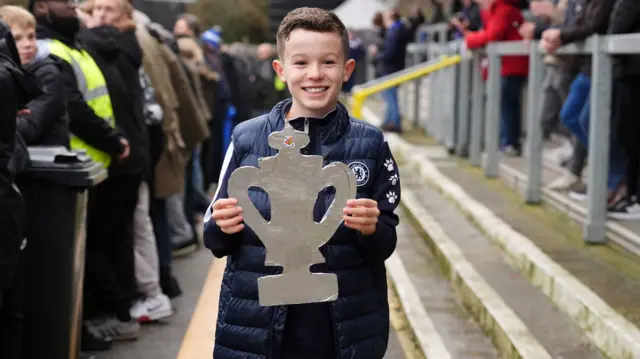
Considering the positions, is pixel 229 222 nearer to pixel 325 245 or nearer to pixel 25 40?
pixel 325 245

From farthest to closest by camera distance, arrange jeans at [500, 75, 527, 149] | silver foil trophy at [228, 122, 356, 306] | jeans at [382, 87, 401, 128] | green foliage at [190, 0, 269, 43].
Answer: green foliage at [190, 0, 269, 43]
jeans at [382, 87, 401, 128]
jeans at [500, 75, 527, 149]
silver foil trophy at [228, 122, 356, 306]

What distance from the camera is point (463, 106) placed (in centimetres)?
1222

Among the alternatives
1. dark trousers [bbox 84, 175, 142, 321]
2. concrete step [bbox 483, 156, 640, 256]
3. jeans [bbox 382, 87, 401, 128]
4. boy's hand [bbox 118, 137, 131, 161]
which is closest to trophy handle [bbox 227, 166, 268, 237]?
boy's hand [bbox 118, 137, 131, 161]

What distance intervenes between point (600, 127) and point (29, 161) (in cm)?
364

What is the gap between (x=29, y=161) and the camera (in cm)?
485

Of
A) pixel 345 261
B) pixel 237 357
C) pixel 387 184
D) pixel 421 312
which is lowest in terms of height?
pixel 421 312

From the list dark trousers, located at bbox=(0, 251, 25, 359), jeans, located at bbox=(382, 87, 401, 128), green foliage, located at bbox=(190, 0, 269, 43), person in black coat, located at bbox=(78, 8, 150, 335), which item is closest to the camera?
dark trousers, located at bbox=(0, 251, 25, 359)

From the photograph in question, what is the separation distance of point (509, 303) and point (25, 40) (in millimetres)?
2962

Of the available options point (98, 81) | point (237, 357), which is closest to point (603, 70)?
point (98, 81)

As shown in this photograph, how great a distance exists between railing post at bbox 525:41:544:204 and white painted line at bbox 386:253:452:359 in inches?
61.7

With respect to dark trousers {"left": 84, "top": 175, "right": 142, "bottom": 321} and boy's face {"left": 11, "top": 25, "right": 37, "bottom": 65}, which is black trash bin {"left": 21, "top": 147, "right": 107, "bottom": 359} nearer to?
boy's face {"left": 11, "top": 25, "right": 37, "bottom": 65}

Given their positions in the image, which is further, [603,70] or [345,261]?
[603,70]

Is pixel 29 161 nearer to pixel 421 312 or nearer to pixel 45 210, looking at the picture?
pixel 45 210

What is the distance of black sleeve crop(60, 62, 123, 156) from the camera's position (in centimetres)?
600
